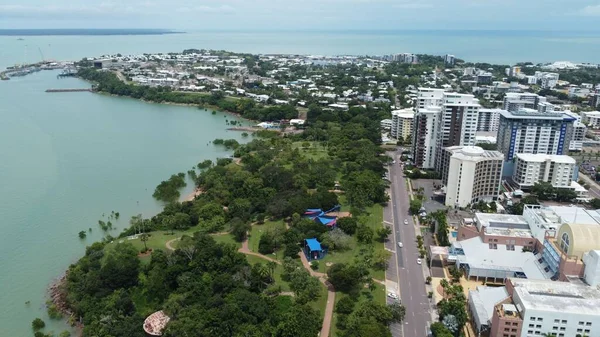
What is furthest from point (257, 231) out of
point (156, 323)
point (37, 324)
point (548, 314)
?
point (548, 314)

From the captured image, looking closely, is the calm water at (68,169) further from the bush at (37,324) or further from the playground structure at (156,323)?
the playground structure at (156,323)

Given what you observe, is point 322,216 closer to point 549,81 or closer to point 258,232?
point 258,232

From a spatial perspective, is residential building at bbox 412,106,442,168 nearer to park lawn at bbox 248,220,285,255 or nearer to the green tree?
the green tree

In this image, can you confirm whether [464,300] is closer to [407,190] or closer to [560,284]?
[560,284]

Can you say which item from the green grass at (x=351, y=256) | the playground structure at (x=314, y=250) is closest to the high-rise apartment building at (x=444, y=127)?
the green grass at (x=351, y=256)

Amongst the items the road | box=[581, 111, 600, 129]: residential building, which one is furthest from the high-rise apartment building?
box=[581, 111, 600, 129]: residential building

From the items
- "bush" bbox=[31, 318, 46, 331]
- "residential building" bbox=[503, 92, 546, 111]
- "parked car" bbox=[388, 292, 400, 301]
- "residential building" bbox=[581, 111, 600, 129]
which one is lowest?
"bush" bbox=[31, 318, 46, 331]
